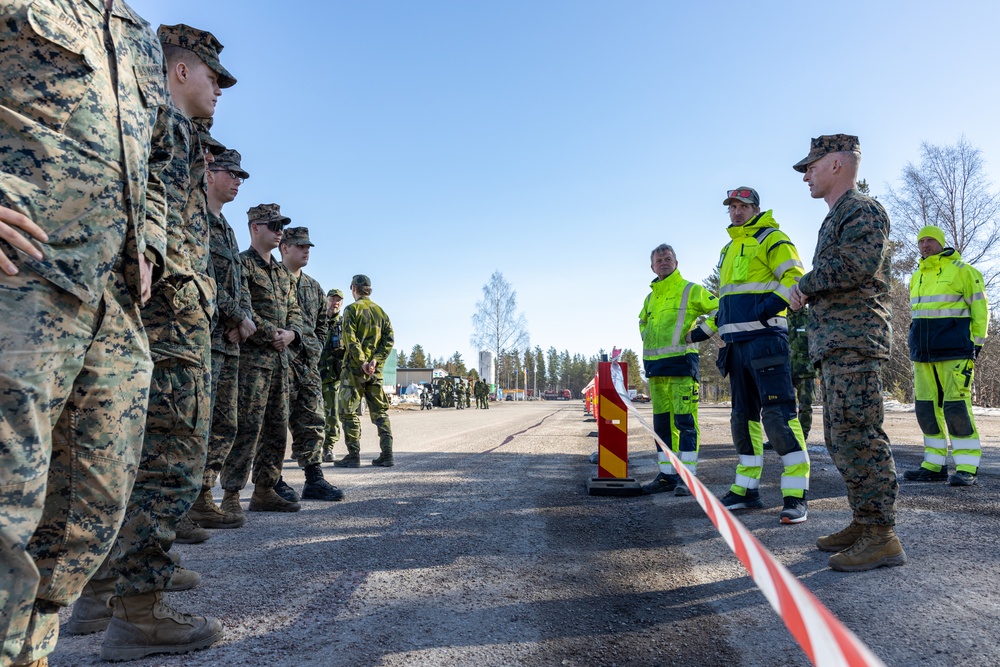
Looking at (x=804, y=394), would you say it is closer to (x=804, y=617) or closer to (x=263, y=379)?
(x=263, y=379)

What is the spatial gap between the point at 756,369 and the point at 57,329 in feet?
13.6

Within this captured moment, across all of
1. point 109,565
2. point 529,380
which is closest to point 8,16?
point 109,565

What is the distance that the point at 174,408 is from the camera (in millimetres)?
2529

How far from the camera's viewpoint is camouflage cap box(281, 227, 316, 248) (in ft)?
18.7

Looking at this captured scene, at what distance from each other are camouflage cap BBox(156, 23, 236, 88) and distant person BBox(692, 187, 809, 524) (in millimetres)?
3674

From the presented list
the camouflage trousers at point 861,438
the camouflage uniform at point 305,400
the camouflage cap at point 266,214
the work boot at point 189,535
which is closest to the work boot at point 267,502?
the camouflage uniform at point 305,400

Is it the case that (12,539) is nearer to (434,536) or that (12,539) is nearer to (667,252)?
(434,536)

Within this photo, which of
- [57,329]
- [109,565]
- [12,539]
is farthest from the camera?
[109,565]

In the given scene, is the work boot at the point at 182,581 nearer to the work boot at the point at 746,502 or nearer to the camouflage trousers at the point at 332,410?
the work boot at the point at 746,502

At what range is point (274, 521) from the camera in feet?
14.4

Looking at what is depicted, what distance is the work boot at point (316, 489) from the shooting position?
→ 5203mm

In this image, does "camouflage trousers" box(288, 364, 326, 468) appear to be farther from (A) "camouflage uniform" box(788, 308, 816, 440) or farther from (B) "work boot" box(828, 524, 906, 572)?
(A) "camouflage uniform" box(788, 308, 816, 440)

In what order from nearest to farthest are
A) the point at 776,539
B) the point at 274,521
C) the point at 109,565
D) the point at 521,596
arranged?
the point at 109,565, the point at 521,596, the point at 776,539, the point at 274,521

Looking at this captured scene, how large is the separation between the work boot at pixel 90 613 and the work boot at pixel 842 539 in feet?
11.4
